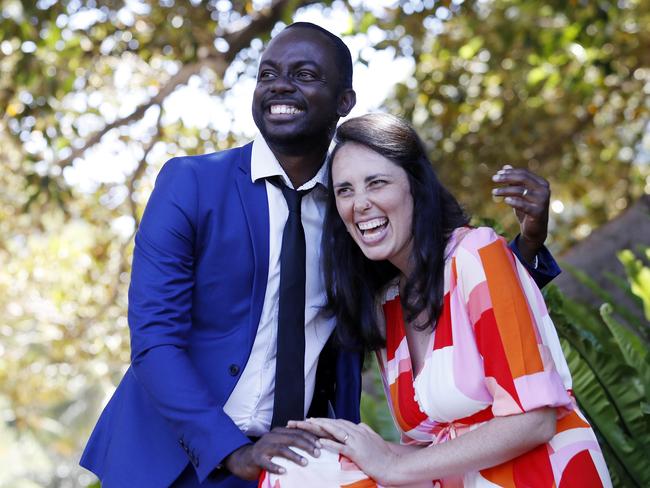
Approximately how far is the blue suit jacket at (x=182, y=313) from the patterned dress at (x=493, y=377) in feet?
1.37

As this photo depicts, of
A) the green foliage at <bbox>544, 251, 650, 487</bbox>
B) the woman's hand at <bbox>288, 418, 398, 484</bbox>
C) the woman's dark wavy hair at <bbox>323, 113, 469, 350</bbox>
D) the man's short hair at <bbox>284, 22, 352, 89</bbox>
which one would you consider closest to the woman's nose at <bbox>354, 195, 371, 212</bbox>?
the woman's dark wavy hair at <bbox>323, 113, 469, 350</bbox>

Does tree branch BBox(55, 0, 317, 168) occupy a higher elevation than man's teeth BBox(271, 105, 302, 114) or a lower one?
higher

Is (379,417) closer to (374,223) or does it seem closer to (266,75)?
(374,223)

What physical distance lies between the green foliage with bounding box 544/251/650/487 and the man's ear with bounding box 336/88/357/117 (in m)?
1.39

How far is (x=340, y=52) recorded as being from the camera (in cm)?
348

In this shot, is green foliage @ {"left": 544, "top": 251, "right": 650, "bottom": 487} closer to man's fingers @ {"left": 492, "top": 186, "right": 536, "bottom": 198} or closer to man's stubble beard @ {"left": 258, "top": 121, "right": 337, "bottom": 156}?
man's fingers @ {"left": 492, "top": 186, "right": 536, "bottom": 198}

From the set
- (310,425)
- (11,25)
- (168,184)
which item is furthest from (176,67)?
(310,425)

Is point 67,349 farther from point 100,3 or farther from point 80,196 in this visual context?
point 100,3

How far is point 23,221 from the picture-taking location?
9.19 m

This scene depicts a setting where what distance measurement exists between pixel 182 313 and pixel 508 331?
987 millimetres

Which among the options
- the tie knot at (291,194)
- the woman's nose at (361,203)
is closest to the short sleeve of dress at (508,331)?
the woman's nose at (361,203)

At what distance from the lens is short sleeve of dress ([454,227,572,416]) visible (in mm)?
2814

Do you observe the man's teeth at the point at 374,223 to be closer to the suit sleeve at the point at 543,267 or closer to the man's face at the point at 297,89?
the man's face at the point at 297,89

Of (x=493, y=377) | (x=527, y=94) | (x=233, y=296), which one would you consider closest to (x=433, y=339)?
(x=493, y=377)
